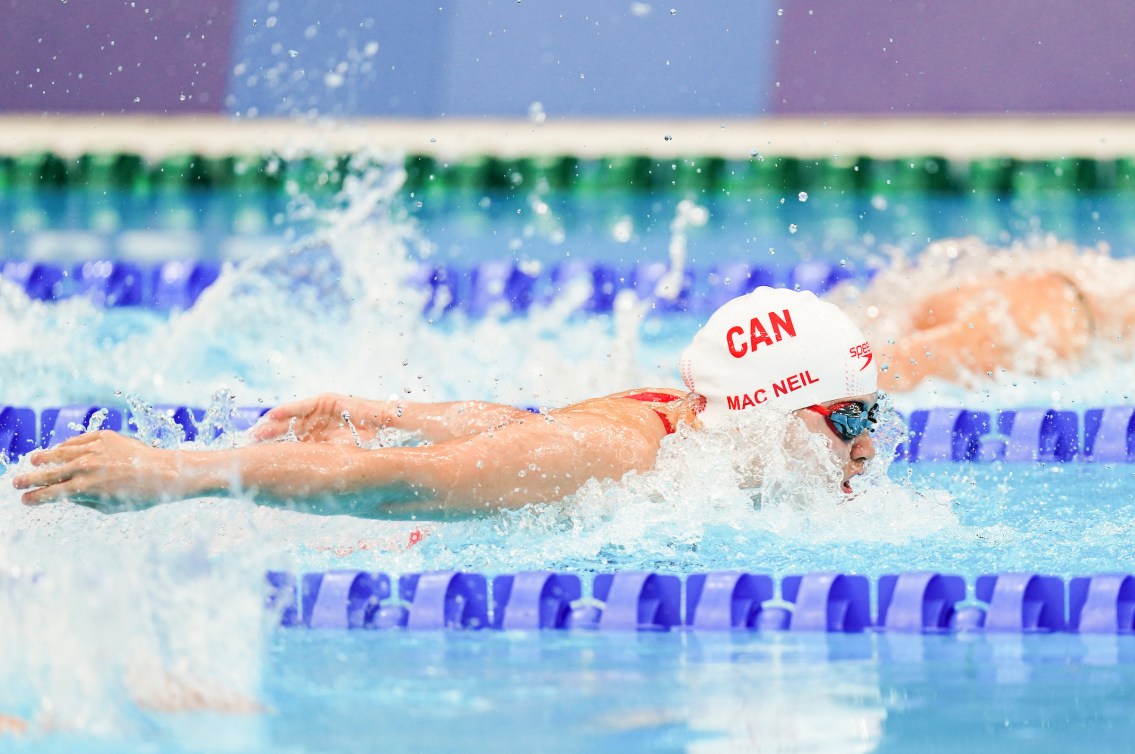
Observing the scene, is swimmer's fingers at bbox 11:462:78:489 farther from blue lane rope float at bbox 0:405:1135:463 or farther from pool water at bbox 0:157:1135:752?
blue lane rope float at bbox 0:405:1135:463

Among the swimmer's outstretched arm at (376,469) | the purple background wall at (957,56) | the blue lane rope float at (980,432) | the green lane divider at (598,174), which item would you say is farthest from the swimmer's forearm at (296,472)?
the purple background wall at (957,56)

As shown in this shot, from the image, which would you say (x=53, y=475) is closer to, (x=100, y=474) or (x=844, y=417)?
(x=100, y=474)

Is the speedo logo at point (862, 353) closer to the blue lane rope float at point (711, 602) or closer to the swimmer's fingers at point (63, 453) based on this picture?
the blue lane rope float at point (711, 602)

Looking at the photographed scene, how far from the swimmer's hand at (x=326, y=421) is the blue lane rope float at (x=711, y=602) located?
380 mm


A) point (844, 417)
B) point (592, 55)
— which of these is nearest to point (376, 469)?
point (844, 417)

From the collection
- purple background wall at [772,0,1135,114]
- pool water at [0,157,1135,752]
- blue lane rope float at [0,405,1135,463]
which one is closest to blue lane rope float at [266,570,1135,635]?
pool water at [0,157,1135,752]

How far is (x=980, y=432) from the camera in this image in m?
3.90

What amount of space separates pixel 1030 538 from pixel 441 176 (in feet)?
15.7

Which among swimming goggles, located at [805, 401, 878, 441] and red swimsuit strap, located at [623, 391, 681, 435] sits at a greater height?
red swimsuit strap, located at [623, 391, 681, 435]

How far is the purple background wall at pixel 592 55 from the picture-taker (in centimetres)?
718

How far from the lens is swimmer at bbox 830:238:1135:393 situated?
13.9 ft

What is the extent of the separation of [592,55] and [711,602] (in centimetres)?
516

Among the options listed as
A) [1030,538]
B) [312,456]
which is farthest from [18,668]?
[1030,538]

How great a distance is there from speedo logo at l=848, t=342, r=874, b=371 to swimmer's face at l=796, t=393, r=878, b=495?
0.19 feet
